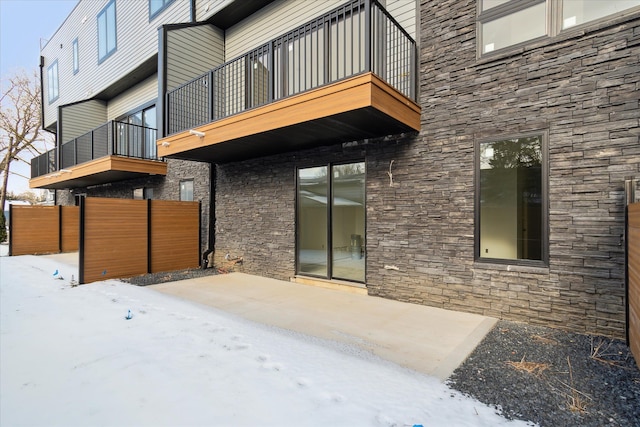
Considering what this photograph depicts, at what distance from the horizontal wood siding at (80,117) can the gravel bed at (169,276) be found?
9.19m

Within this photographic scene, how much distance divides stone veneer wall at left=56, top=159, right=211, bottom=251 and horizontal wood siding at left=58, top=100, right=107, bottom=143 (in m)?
2.40

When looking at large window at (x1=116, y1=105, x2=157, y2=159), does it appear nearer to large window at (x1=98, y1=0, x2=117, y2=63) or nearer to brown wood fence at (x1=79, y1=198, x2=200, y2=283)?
large window at (x1=98, y1=0, x2=117, y2=63)

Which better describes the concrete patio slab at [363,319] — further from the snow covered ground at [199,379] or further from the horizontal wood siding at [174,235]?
the horizontal wood siding at [174,235]

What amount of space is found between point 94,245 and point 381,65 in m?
6.48

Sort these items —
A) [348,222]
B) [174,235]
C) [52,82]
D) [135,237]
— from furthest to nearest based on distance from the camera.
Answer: [52,82]
[174,235]
[135,237]
[348,222]

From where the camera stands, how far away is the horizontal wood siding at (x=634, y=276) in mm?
2564

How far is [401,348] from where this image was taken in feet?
10.4

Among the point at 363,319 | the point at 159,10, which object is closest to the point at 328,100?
the point at 363,319

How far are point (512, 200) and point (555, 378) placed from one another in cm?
220

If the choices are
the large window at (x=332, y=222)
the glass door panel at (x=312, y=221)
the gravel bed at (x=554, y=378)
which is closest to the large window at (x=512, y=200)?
the gravel bed at (x=554, y=378)

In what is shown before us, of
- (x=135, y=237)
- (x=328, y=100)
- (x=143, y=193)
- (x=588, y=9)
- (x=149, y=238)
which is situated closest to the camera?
(x=588, y=9)

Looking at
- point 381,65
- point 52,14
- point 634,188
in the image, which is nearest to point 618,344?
point 634,188

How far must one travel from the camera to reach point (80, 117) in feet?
→ 41.2

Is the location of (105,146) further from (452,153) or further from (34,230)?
(452,153)
